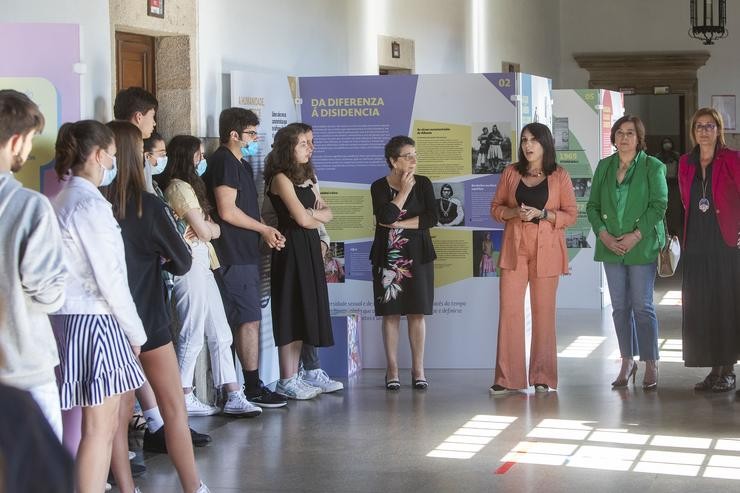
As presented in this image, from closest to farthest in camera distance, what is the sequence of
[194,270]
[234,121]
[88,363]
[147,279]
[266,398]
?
[88,363] → [147,279] → [194,270] → [234,121] → [266,398]

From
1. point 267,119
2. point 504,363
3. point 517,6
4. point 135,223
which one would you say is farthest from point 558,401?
point 517,6

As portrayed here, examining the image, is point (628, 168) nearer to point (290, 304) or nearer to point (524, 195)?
point (524, 195)

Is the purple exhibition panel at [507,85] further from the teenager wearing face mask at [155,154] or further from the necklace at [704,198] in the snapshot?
the teenager wearing face mask at [155,154]

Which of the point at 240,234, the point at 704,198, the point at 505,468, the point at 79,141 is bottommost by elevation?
the point at 505,468

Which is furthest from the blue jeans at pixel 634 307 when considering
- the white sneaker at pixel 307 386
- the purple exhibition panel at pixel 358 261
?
the white sneaker at pixel 307 386

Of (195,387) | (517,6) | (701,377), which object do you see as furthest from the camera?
(517,6)

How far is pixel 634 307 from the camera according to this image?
7348 millimetres

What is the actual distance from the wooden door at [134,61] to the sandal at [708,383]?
3752 millimetres

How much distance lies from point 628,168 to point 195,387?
2.83 m

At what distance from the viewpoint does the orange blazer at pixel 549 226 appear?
282 inches

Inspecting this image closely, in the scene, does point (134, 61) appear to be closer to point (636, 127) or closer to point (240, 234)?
point (240, 234)

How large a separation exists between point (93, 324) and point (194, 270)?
237 centimetres

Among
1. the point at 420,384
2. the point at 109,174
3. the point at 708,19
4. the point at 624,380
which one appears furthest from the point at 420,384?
the point at 708,19

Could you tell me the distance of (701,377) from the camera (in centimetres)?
781
